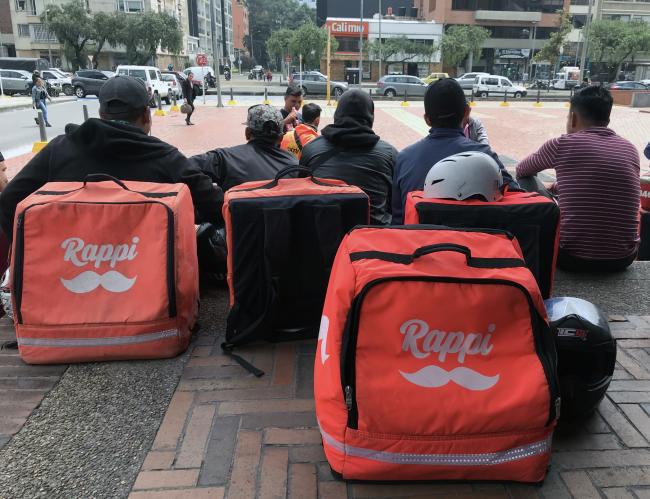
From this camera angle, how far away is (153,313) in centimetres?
251

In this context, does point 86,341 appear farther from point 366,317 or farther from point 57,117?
point 57,117

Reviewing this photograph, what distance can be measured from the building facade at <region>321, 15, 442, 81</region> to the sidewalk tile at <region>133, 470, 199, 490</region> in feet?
172

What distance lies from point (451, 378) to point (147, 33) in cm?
5639

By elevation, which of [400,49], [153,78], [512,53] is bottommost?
[153,78]

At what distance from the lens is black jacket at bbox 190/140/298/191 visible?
349cm

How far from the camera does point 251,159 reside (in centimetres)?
352

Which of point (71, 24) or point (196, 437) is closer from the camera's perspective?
point (196, 437)

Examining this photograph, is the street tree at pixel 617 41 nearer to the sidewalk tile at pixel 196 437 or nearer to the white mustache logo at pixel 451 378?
the white mustache logo at pixel 451 378

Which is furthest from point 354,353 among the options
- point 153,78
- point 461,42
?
point 461,42

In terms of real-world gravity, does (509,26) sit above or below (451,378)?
above

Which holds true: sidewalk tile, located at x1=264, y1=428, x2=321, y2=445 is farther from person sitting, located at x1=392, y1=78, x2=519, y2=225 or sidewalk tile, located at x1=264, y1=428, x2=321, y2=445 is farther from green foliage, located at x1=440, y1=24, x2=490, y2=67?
green foliage, located at x1=440, y1=24, x2=490, y2=67

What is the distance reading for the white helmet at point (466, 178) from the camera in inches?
98.7

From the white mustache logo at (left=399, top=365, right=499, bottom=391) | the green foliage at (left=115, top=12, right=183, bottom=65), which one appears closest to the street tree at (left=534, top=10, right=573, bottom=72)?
the green foliage at (left=115, top=12, right=183, bottom=65)

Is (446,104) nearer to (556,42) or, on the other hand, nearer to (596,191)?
(596,191)
